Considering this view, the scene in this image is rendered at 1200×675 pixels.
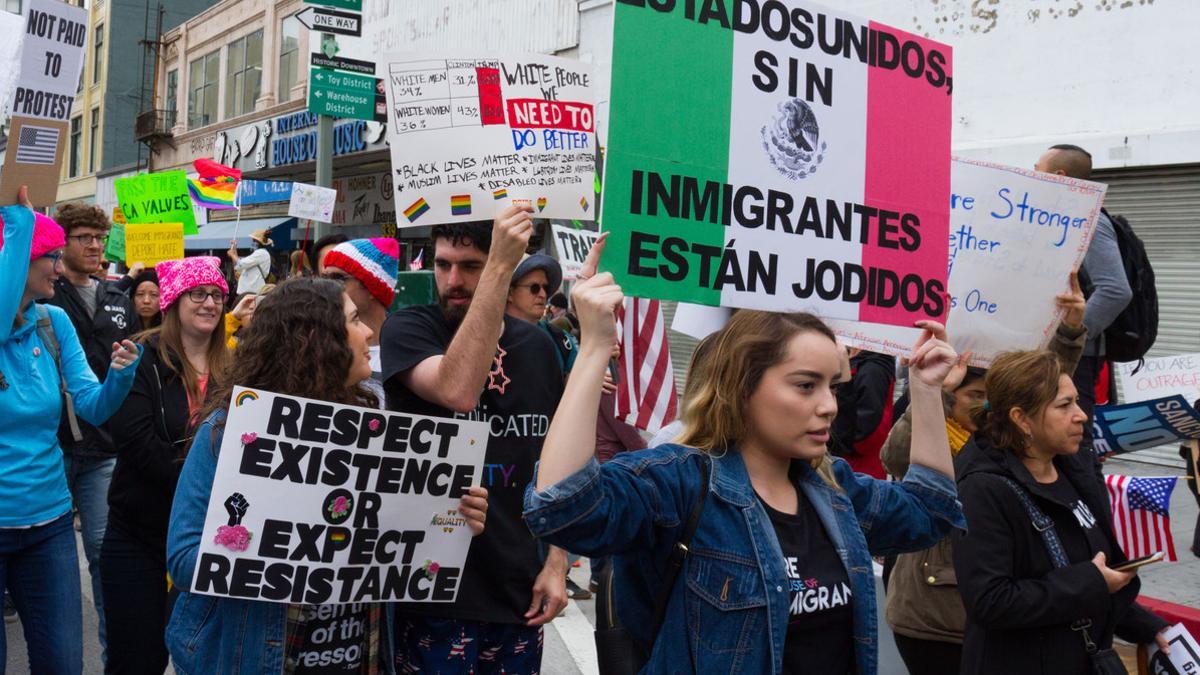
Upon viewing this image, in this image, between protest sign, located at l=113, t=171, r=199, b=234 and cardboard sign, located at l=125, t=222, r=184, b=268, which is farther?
protest sign, located at l=113, t=171, r=199, b=234

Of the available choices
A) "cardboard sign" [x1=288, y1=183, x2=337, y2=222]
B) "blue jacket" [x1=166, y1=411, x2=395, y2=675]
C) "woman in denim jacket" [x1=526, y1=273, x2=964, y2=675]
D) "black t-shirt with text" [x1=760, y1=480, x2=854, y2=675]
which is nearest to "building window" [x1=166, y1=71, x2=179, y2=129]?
"cardboard sign" [x1=288, y1=183, x2=337, y2=222]

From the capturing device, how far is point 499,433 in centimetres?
326

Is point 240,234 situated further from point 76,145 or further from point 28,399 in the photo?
point 28,399

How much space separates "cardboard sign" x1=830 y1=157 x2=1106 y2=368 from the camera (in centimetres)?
404

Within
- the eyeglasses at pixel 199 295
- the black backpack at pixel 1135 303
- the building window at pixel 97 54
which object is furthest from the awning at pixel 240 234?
the black backpack at pixel 1135 303

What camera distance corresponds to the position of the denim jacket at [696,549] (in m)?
2.14

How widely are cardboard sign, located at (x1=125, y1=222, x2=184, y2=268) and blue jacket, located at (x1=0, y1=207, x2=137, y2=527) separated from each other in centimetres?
662

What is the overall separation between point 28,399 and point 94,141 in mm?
44706

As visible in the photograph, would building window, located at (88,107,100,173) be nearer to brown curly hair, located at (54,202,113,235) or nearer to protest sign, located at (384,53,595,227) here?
brown curly hair, located at (54,202,113,235)

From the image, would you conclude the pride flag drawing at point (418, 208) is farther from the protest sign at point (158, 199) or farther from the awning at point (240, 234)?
the awning at point (240, 234)

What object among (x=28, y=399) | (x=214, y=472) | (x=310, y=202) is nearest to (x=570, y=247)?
(x=310, y=202)

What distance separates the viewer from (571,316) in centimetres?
1262

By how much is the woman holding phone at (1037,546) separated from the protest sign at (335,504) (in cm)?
153

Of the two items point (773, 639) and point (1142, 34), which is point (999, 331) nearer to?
point (773, 639)
